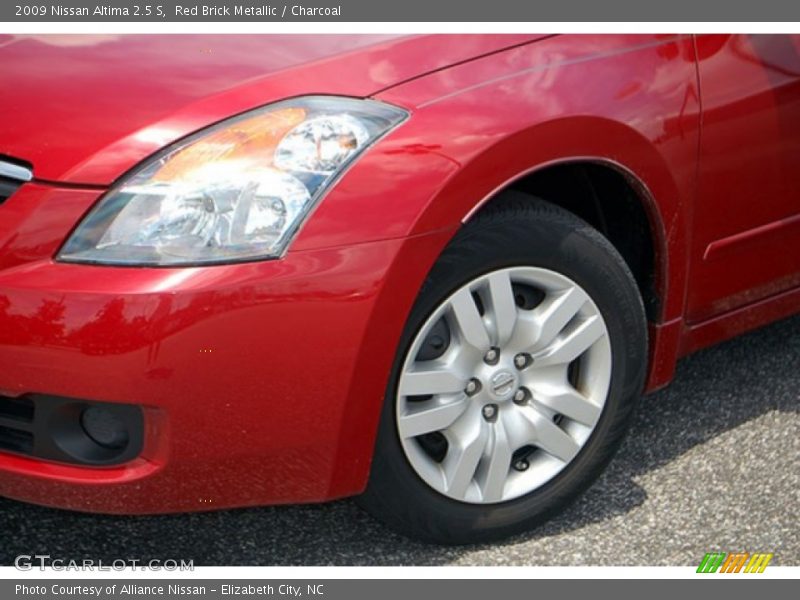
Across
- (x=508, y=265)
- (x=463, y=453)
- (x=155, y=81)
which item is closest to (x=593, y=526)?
(x=463, y=453)

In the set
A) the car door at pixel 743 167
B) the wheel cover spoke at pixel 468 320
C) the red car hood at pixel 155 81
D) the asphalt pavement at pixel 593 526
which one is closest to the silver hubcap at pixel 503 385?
the wheel cover spoke at pixel 468 320

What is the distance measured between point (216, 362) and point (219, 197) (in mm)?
305

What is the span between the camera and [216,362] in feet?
9.12

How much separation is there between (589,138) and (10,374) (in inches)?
49.5

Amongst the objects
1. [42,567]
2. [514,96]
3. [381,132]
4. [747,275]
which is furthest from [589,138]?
[42,567]

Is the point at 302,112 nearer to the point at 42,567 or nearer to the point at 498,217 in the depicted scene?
the point at 498,217

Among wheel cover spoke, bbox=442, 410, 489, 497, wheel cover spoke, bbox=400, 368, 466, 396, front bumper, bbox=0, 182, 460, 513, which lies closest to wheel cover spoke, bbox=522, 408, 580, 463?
wheel cover spoke, bbox=442, 410, 489, 497

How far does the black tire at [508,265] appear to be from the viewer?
10.1ft

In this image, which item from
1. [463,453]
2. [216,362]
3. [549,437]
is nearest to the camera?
[216,362]

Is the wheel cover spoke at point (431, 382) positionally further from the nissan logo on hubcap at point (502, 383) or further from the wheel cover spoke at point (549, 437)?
the wheel cover spoke at point (549, 437)

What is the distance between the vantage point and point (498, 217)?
3.12 metres

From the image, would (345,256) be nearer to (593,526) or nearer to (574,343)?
(574,343)

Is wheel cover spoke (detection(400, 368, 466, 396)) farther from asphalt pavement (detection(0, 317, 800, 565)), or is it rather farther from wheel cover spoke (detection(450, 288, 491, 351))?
asphalt pavement (detection(0, 317, 800, 565))

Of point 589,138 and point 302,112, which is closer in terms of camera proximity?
point 302,112
